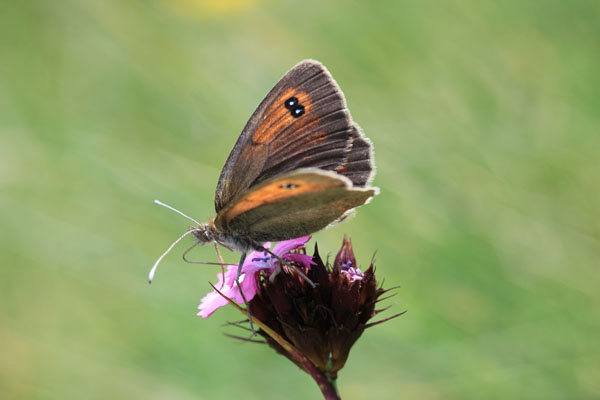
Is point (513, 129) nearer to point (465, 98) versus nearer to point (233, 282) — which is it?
point (465, 98)

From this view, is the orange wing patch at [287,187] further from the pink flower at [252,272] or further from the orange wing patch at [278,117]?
the orange wing patch at [278,117]

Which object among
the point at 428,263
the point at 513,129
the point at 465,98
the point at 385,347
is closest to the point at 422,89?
the point at 465,98

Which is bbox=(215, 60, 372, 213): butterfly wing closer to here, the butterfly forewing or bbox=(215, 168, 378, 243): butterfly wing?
the butterfly forewing

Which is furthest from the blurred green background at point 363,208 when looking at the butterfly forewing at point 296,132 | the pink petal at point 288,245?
the butterfly forewing at point 296,132

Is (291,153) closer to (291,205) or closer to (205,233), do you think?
(291,205)

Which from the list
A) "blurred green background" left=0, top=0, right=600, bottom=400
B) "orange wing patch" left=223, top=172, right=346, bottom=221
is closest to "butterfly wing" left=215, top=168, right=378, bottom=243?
"orange wing patch" left=223, top=172, right=346, bottom=221

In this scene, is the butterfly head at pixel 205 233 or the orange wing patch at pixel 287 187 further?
the butterfly head at pixel 205 233
